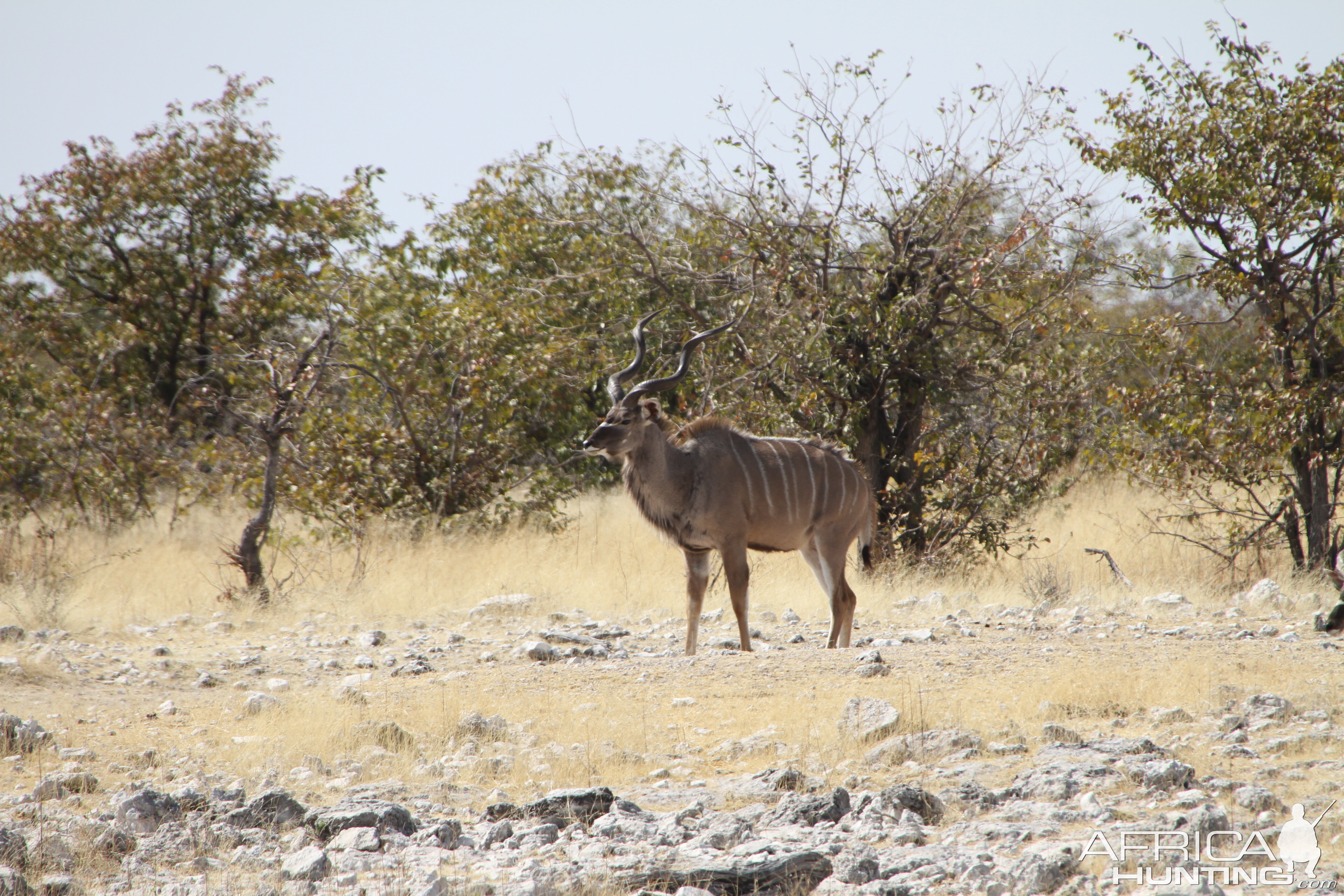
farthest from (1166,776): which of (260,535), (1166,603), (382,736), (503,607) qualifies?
(260,535)

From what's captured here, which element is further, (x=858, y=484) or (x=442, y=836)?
(x=858, y=484)

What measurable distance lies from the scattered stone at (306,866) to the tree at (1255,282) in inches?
330

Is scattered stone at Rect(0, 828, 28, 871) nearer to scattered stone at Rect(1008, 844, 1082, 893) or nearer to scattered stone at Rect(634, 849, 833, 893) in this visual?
scattered stone at Rect(634, 849, 833, 893)

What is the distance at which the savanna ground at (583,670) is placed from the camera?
196 inches

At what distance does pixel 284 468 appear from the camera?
12.2 metres

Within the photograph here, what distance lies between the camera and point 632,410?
828 centimetres

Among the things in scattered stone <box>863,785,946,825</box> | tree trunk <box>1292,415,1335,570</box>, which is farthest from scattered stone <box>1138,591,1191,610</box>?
scattered stone <box>863,785,946,825</box>

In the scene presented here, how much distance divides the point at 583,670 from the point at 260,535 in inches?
170

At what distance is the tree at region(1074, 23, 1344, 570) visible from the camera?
9664 millimetres

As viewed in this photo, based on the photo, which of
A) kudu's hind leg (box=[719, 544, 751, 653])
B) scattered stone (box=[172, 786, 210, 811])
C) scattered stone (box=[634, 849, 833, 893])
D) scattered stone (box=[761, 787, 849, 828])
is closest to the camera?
Result: scattered stone (box=[634, 849, 833, 893])

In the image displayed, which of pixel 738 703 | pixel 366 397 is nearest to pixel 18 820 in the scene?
pixel 738 703

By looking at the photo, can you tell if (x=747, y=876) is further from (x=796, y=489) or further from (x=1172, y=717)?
(x=796, y=489)

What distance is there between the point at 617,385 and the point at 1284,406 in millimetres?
5426

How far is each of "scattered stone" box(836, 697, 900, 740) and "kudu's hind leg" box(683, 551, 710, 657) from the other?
2.15 metres
